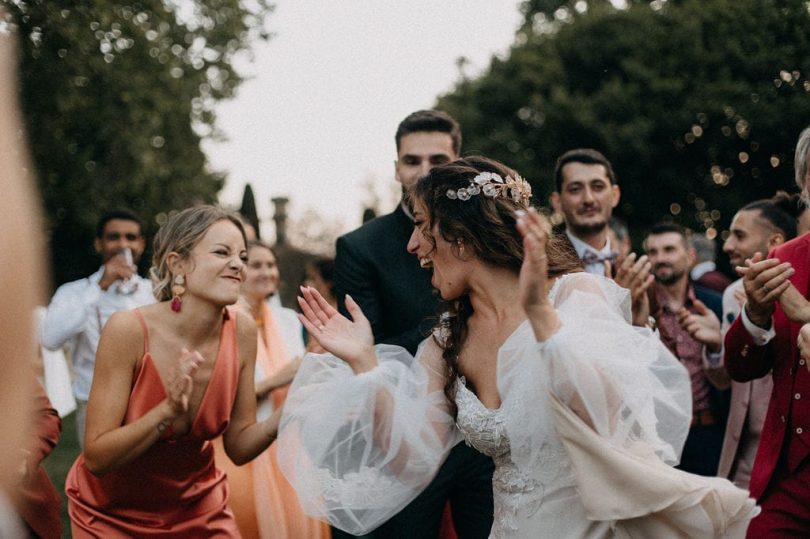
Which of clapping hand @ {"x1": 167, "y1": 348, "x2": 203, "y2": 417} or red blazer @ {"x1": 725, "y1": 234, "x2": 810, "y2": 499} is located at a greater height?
clapping hand @ {"x1": 167, "y1": 348, "x2": 203, "y2": 417}

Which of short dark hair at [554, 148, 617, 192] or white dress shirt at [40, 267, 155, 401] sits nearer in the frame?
short dark hair at [554, 148, 617, 192]

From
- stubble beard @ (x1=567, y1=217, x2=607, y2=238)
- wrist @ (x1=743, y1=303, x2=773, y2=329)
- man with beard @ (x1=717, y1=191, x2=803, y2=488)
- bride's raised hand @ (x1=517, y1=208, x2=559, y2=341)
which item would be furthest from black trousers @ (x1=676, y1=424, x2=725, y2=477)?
bride's raised hand @ (x1=517, y1=208, x2=559, y2=341)

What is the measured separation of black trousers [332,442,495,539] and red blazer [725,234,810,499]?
1.18 meters

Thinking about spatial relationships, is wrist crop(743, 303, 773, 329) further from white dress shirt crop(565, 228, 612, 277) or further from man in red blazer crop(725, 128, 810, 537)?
white dress shirt crop(565, 228, 612, 277)

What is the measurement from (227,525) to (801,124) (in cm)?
437

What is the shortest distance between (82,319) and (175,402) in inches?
148

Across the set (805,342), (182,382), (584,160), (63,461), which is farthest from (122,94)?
(805,342)

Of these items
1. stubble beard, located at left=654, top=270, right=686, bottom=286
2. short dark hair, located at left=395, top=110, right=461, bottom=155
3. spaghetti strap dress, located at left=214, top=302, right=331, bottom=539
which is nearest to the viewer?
short dark hair, located at left=395, top=110, right=461, bottom=155

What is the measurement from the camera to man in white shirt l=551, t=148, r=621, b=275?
20.6ft

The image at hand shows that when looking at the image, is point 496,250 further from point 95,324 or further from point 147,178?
point 147,178

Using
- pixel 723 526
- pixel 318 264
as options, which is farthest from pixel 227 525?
pixel 318 264

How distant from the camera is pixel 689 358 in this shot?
661 centimetres

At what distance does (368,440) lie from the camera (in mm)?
3439

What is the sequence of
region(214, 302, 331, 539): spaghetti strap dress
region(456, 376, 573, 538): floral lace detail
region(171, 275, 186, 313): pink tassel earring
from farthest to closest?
1. region(214, 302, 331, 539): spaghetti strap dress
2. region(171, 275, 186, 313): pink tassel earring
3. region(456, 376, 573, 538): floral lace detail
